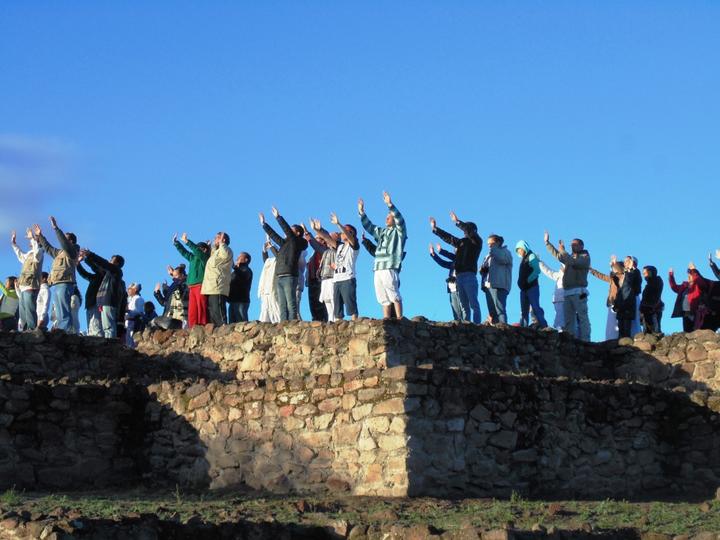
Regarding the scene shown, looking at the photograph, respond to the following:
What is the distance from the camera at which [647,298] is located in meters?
21.2

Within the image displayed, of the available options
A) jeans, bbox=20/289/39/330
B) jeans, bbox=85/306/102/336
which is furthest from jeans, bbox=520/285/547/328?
jeans, bbox=20/289/39/330

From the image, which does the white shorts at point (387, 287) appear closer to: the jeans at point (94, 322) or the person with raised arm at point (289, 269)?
the person with raised arm at point (289, 269)

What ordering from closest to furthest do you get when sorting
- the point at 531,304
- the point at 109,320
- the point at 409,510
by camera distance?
the point at 409,510
the point at 531,304
the point at 109,320

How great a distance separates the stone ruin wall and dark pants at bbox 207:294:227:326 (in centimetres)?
67

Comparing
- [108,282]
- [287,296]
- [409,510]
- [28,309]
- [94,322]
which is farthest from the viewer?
[28,309]

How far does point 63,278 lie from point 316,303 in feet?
13.6

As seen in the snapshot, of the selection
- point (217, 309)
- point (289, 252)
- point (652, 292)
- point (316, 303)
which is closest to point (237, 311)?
point (217, 309)

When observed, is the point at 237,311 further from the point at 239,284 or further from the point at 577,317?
the point at 577,317

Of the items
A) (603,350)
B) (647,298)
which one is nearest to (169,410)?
(603,350)

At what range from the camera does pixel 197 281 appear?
68.3 feet

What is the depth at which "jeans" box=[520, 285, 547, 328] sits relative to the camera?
20516mm

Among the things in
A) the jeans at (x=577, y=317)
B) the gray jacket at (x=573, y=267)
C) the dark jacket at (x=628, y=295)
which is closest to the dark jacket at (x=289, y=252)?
the gray jacket at (x=573, y=267)

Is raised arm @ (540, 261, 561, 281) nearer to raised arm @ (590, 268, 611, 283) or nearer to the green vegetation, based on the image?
raised arm @ (590, 268, 611, 283)

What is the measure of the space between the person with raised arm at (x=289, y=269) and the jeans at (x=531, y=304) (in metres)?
3.64
